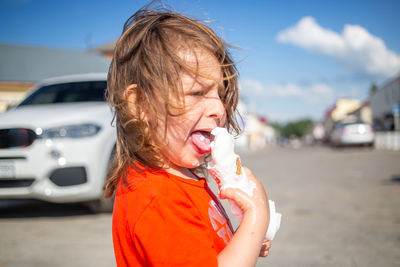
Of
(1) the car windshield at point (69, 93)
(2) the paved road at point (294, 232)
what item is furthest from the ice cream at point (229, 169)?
(1) the car windshield at point (69, 93)

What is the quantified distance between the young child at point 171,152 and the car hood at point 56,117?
113 inches

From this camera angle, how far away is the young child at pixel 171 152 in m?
0.97

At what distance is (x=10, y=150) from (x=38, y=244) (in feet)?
3.91

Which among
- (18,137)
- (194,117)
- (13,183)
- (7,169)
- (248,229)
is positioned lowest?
(13,183)

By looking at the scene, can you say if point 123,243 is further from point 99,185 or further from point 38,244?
point 99,185

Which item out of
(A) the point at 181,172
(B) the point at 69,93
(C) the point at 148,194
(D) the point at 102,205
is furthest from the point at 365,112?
(C) the point at 148,194

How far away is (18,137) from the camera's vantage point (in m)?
3.96

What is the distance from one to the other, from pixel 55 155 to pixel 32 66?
32.1 metres

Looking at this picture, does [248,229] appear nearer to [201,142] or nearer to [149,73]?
[201,142]

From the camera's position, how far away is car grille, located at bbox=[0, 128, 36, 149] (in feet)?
13.0

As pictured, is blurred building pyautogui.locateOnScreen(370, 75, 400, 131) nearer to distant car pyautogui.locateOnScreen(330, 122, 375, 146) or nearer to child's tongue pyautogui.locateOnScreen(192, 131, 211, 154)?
distant car pyautogui.locateOnScreen(330, 122, 375, 146)

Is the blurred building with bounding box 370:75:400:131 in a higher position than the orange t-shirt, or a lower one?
lower

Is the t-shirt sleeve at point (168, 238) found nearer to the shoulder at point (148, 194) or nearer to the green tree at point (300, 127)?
the shoulder at point (148, 194)

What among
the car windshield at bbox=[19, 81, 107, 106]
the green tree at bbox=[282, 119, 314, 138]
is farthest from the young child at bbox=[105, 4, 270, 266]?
the green tree at bbox=[282, 119, 314, 138]
